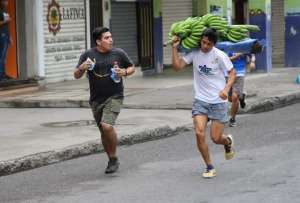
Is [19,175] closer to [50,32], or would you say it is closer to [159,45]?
[50,32]

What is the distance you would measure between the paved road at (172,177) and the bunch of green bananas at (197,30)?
150cm

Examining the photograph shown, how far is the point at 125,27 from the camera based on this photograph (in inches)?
848

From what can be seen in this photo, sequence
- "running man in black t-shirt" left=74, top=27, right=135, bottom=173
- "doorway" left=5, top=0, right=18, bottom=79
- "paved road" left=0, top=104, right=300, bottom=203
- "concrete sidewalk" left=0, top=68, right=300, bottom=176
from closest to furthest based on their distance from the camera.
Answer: "paved road" left=0, top=104, right=300, bottom=203 < "running man in black t-shirt" left=74, top=27, right=135, bottom=173 < "concrete sidewalk" left=0, top=68, right=300, bottom=176 < "doorway" left=5, top=0, right=18, bottom=79

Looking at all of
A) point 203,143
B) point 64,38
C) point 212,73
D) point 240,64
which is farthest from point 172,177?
point 64,38

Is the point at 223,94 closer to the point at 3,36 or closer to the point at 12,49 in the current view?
the point at 3,36

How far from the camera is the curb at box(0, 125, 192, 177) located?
9.27 meters

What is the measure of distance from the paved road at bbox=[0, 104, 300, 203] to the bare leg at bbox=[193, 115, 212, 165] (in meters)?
0.26

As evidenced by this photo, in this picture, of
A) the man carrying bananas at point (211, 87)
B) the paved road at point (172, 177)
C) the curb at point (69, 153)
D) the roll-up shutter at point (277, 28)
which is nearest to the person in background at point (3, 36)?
the curb at point (69, 153)

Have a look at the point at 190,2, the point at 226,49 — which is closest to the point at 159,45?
the point at 190,2

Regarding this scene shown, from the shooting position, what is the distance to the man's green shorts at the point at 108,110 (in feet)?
28.9

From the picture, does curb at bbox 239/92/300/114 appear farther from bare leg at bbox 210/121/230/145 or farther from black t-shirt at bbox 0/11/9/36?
black t-shirt at bbox 0/11/9/36

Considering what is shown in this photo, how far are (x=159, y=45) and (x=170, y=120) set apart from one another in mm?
9764

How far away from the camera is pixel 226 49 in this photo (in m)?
10.3

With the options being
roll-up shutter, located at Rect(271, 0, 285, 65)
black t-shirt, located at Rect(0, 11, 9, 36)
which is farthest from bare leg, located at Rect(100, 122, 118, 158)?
roll-up shutter, located at Rect(271, 0, 285, 65)
